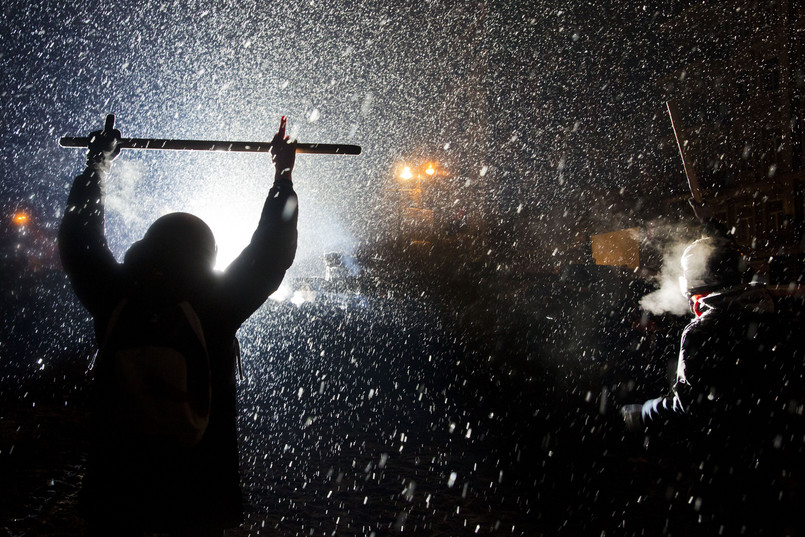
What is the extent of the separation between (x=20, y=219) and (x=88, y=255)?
49292 millimetres

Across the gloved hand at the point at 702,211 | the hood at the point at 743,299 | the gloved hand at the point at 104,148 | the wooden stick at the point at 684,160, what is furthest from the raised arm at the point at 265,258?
the wooden stick at the point at 684,160

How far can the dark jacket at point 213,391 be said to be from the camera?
5.03 ft

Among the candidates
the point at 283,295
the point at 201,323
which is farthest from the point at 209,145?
the point at 283,295

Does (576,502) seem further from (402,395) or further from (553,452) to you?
(402,395)

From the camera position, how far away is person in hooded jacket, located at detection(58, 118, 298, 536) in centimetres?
154

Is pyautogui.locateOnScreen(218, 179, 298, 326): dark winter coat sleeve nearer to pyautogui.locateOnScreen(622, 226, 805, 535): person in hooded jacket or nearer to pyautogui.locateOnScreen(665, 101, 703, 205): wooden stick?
pyautogui.locateOnScreen(622, 226, 805, 535): person in hooded jacket

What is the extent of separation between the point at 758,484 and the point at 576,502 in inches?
57.2

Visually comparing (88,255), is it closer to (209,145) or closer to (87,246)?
(87,246)

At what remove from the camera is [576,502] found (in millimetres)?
3340

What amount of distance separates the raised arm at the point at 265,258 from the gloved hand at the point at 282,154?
18 cm

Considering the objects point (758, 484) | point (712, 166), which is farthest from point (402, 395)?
point (712, 166)

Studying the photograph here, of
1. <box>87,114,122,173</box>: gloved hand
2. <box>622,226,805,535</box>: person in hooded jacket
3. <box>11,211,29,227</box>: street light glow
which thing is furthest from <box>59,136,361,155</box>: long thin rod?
<box>11,211,29,227</box>: street light glow

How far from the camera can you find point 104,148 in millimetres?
2441

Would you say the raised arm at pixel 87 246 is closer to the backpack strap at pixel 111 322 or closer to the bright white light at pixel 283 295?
the backpack strap at pixel 111 322
